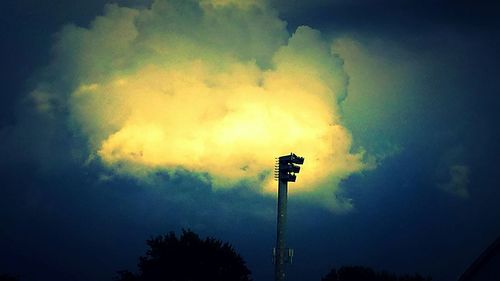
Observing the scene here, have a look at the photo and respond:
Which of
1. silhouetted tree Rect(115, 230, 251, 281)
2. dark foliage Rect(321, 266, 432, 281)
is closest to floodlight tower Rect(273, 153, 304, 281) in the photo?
silhouetted tree Rect(115, 230, 251, 281)

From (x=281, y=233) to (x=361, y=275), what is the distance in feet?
109

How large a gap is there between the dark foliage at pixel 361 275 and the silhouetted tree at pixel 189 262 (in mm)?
24196

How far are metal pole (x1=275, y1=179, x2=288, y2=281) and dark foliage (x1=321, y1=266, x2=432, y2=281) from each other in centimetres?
3239

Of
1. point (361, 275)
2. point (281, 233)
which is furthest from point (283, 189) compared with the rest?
point (361, 275)

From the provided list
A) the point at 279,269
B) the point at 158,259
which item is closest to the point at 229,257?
the point at 158,259

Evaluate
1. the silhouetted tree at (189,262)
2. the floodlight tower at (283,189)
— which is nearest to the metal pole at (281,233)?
the floodlight tower at (283,189)

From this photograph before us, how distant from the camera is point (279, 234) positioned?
63062 mm

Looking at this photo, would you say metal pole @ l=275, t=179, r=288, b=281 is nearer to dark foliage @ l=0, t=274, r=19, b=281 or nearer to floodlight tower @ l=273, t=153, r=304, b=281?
floodlight tower @ l=273, t=153, r=304, b=281

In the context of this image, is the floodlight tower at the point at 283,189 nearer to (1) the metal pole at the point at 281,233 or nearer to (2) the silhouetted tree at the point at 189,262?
(1) the metal pole at the point at 281,233

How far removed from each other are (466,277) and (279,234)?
20.1 metres

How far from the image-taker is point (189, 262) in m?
71.3

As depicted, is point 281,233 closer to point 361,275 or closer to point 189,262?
point 189,262

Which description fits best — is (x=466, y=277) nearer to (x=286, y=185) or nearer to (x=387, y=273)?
(x=286, y=185)

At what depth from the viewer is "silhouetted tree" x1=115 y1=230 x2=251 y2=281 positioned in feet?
232
